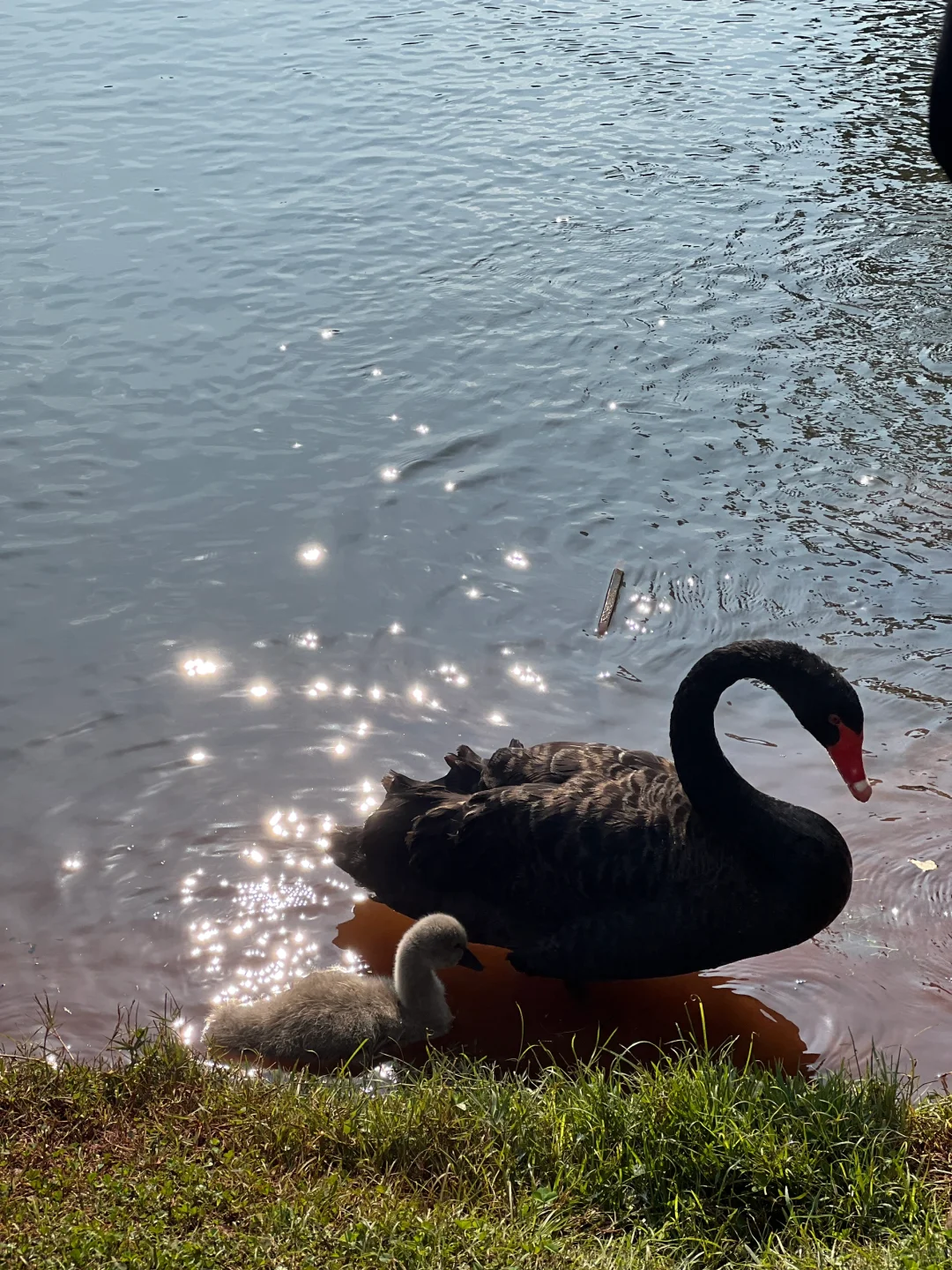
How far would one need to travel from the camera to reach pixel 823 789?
18.1ft

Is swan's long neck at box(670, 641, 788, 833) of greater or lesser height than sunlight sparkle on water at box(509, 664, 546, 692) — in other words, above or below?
above

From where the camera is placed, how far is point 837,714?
4.21 meters

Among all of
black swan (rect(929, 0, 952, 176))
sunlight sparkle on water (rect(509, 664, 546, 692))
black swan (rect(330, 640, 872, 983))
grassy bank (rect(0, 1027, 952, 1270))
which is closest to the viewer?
black swan (rect(929, 0, 952, 176))

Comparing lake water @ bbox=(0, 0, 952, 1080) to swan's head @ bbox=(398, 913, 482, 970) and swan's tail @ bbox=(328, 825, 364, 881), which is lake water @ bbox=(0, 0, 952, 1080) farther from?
swan's head @ bbox=(398, 913, 482, 970)

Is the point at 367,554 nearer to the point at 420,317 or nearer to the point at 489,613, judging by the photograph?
the point at 489,613

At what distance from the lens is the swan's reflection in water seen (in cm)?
444

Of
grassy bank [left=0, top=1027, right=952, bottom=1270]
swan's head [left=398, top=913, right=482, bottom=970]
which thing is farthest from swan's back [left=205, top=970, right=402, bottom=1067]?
grassy bank [left=0, top=1027, right=952, bottom=1270]

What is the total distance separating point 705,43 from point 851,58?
1767 millimetres

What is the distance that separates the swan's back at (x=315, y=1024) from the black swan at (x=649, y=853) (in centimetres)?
49

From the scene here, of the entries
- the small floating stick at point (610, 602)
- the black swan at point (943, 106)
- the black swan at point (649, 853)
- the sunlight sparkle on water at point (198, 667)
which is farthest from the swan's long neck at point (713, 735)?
the sunlight sparkle on water at point (198, 667)

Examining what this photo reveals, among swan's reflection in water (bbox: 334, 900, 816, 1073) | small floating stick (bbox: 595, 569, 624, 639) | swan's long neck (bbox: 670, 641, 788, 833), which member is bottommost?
swan's reflection in water (bbox: 334, 900, 816, 1073)

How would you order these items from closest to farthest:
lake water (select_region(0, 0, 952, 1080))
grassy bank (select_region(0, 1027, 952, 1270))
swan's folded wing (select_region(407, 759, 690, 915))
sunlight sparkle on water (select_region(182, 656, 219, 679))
A: grassy bank (select_region(0, 1027, 952, 1270)) < swan's folded wing (select_region(407, 759, 690, 915)) < lake water (select_region(0, 0, 952, 1080)) < sunlight sparkle on water (select_region(182, 656, 219, 679))

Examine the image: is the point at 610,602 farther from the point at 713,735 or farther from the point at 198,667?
the point at 713,735

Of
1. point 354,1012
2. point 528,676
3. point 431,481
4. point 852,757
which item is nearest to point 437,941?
point 354,1012
